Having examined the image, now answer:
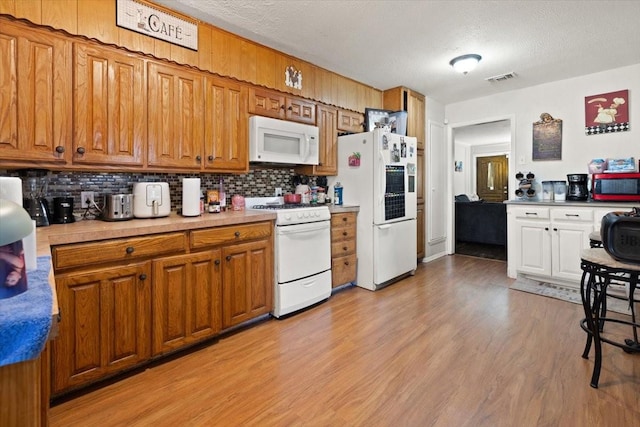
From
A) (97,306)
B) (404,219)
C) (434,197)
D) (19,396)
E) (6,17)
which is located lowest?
(97,306)

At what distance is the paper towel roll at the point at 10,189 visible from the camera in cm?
99

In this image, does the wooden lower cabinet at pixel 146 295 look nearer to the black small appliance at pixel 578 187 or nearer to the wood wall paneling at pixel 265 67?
the wood wall paneling at pixel 265 67

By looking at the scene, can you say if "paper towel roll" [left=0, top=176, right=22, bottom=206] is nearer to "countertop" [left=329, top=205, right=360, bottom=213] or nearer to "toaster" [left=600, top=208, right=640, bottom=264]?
"countertop" [left=329, top=205, right=360, bottom=213]

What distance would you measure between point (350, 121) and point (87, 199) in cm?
269

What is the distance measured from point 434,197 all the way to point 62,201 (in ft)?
Answer: 14.2

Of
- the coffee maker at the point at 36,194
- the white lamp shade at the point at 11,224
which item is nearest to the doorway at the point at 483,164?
the coffee maker at the point at 36,194

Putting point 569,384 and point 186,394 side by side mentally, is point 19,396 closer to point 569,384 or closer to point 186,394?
point 186,394

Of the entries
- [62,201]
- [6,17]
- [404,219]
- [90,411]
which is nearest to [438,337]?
[404,219]

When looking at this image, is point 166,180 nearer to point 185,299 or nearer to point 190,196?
point 190,196

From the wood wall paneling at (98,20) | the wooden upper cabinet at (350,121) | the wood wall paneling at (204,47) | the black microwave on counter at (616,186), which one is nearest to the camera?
the wood wall paneling at (98,20)

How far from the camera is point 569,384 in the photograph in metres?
1.79

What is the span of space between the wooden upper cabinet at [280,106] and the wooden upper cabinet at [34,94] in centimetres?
131

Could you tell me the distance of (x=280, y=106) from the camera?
304 centimetres

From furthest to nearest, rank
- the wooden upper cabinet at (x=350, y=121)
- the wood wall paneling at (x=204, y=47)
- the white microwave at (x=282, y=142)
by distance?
the wooden upper cabinet at (x=350, y=121)
the white microwave at (x=282, y=142)
the wood wall paneling at (x=204, y=47)
